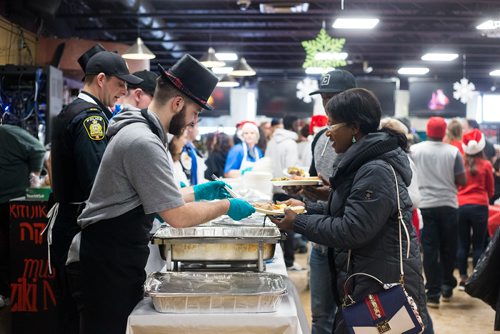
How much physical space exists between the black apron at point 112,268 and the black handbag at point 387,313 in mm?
875

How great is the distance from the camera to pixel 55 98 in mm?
6867

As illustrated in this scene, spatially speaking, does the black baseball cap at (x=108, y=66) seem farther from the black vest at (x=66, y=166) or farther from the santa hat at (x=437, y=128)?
the santa hat at (x=437, y=128)

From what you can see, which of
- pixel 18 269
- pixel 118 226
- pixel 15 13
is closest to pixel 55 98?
pixel 15 13

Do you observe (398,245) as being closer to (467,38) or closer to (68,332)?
(68,332)

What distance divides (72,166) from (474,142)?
16.0 feet

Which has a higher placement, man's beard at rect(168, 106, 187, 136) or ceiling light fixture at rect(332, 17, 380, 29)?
ceiling light fixture at rect(332, 17, 380, 29)

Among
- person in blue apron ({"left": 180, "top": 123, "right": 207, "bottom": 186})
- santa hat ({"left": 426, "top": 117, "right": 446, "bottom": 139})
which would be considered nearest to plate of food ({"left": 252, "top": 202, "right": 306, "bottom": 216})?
person in blue apron ({"left": 180, "top": 123, "right": 207, "bottom": 186})

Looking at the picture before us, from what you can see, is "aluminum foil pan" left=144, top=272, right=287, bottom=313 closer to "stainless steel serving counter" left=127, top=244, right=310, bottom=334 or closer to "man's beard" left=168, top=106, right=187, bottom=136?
"stainless steel serving counter" left=127, top=244, right=310, bottom=334

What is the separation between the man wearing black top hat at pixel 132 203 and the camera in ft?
7.25

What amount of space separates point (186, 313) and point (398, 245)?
35.8 inches

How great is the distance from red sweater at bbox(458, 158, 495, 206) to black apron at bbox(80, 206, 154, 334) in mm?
5162

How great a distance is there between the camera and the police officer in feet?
10.2

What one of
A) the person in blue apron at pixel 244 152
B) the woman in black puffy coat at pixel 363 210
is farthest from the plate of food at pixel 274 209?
the person in blue apron at pixel 244 152

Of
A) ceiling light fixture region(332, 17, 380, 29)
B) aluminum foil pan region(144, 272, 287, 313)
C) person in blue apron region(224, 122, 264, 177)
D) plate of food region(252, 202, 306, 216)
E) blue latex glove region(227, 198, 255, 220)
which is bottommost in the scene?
aluminum foil pan region(144, 272, 287, 313)
